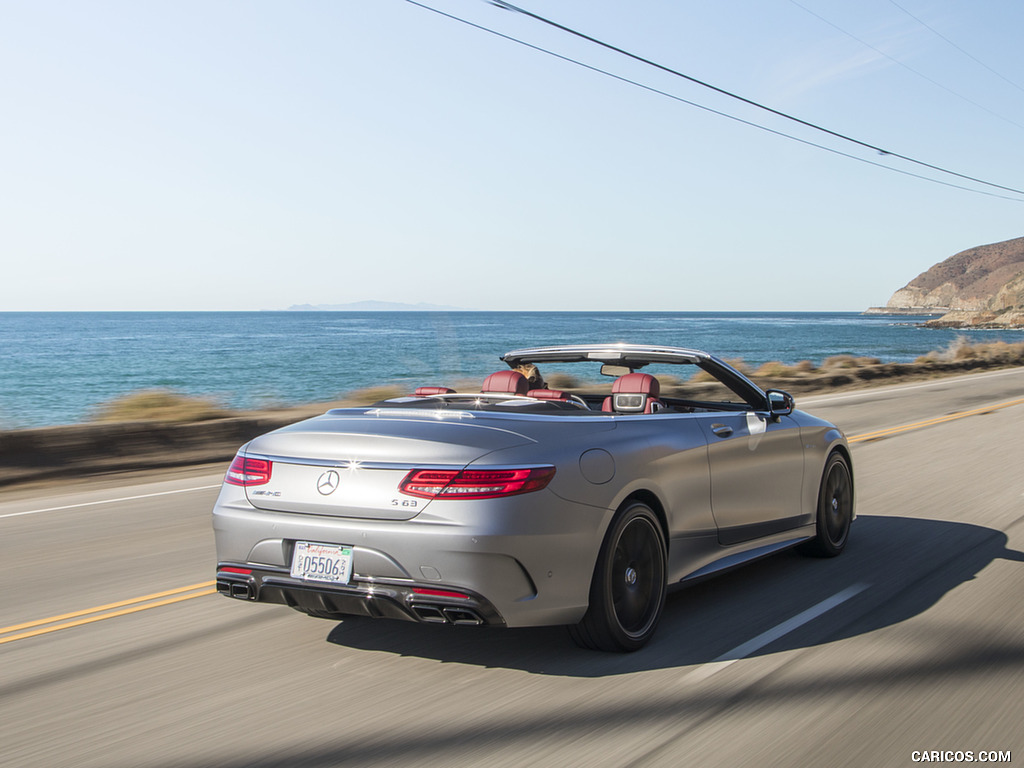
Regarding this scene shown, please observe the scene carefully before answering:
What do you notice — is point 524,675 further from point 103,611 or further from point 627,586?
point 103,611

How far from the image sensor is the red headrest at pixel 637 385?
5347 mm

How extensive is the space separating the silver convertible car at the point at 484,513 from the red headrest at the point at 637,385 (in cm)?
1

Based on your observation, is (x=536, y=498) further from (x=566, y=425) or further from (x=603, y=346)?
(x=603, y=346)

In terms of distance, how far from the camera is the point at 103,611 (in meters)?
5.39

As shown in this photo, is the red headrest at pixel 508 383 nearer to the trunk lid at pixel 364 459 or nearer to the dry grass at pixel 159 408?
the trunk lid at pixel 364 459

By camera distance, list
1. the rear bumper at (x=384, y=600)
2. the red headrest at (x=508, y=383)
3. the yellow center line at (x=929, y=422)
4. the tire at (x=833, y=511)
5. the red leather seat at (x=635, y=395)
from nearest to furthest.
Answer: the rear bumper at (x=384, y=600), the red leather seat at (x=635, y=395), the red headrest at (x=508, y=383), the tire at (x=833, y=511), the yellow center line at (x=929, y=422)

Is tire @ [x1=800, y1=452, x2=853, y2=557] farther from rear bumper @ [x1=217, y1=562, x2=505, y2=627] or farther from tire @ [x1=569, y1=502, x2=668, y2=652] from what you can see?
rear bumper @ [x1=217, y1=562, x2=505, y2=627]

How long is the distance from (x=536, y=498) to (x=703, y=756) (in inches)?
46.8

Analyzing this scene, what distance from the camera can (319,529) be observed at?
13.5 feet

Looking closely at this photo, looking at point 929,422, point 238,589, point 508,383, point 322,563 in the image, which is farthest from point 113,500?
point 929,422

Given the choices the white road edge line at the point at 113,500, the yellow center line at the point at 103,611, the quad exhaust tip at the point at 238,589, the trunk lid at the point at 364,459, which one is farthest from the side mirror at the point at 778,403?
the white road edge line at the point at 113,500

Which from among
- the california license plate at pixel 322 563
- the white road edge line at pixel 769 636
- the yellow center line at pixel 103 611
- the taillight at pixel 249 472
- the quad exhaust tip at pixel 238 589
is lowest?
the yellow center line at pixel 103 611

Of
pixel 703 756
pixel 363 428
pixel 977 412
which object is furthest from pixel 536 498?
pixel 977 412

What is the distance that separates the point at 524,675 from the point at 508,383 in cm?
180
